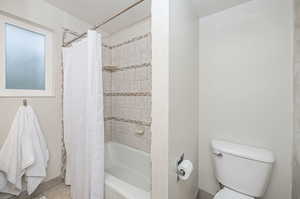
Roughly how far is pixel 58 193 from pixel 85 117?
112 cm

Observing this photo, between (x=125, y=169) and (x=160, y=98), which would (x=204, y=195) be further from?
(x=160, y=98)

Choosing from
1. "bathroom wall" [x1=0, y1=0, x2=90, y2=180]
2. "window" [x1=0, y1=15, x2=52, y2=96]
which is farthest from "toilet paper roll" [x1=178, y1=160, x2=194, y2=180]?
"window" [x1=0, y1=15, x2=52, y2=96]

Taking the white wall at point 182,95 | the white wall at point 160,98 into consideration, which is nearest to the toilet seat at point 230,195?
the white wall at point 182,95

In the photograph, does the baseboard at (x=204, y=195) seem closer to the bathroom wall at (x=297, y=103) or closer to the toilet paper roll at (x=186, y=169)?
the bathroom wall at (x=297, y=103)

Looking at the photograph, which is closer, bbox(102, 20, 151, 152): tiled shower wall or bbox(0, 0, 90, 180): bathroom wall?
bbox(0, 0, 90, 180): bathroom wall

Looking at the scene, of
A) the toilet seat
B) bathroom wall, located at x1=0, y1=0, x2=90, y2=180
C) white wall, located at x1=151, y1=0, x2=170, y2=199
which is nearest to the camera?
white wall, located at x1=151, y1=0, x2=170, y2=199

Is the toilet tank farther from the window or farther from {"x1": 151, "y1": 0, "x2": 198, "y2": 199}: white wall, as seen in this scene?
the window

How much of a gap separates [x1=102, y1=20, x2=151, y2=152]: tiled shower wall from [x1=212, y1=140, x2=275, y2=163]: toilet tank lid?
0.89m

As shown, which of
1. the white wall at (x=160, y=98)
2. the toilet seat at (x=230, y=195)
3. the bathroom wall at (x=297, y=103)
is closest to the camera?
the white wall at (x=160, y=98)

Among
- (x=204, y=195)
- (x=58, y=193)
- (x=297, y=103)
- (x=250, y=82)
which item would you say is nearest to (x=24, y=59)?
(x=58, y=193)

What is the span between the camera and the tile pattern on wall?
1.91 m

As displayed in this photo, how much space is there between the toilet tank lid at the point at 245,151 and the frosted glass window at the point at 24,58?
220 cm

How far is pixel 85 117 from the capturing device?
1.40m

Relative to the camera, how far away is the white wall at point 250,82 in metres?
1.19
